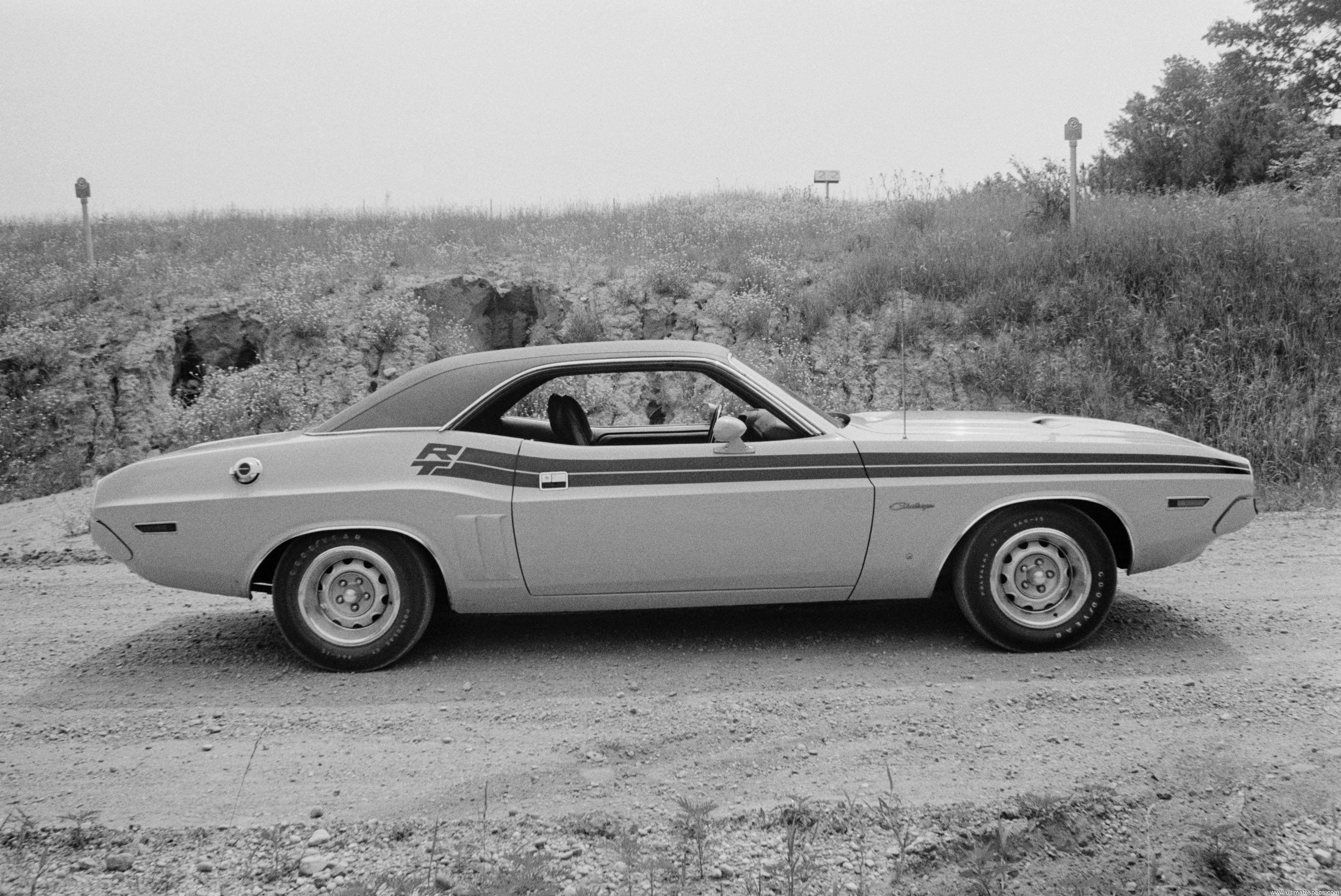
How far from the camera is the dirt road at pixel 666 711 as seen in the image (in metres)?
3.57

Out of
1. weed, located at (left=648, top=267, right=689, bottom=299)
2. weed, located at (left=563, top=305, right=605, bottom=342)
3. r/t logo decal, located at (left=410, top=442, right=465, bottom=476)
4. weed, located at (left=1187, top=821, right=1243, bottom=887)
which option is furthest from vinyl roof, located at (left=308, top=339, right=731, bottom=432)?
weed, located at (left=648, top=267, right=689, bottom=299)

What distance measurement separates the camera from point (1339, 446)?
9.84 metres

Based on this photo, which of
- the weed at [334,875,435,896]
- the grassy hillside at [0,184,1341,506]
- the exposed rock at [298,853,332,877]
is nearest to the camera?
the weed at [334,875,435,896]

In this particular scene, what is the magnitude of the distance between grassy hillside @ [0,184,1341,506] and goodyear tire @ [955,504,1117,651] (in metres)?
5.78

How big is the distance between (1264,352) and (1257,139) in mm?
11959

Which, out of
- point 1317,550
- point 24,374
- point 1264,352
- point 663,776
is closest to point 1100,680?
point 663,776

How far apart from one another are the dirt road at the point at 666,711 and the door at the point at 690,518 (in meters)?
0.43

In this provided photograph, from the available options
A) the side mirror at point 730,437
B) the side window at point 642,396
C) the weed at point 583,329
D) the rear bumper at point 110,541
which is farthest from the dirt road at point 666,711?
the weed at point 583,329

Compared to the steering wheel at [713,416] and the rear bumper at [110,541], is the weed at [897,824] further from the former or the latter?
the rear bumper at [110,541]

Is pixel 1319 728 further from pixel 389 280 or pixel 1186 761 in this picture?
pixel 389 280

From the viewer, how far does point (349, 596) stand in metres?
4.89

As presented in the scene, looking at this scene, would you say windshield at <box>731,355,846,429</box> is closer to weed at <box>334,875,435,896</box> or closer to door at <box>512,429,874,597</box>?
door at <box>512,429,874,597</box>

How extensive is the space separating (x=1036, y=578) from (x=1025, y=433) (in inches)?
28.3

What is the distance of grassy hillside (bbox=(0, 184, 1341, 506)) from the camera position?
37.2 feet
